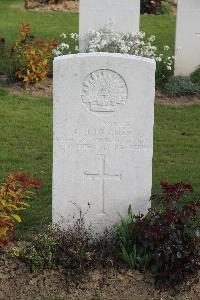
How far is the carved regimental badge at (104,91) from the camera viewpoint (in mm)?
6184

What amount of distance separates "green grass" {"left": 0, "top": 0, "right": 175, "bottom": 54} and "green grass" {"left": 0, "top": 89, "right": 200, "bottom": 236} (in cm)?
443

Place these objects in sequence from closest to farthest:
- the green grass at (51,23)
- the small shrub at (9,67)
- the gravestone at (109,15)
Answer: the small shrub at (9,67) < the gravestone at (109,15) < the green grass at (51,23)

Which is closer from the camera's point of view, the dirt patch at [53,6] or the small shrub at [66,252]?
the small shrub at [66,252]

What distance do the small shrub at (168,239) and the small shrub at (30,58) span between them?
238 inches

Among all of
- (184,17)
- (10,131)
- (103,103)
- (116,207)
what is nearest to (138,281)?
(116,207)

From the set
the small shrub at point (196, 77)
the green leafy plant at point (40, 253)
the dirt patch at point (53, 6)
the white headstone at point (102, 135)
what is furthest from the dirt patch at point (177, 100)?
the dirt patch at point (53, 6)

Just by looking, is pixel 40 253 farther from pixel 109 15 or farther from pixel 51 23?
pixel 51 23

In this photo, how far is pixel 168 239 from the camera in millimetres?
5930

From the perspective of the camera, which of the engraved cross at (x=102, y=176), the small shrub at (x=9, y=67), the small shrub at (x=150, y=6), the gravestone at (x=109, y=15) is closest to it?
the engraved cross at (x=102, y=176)

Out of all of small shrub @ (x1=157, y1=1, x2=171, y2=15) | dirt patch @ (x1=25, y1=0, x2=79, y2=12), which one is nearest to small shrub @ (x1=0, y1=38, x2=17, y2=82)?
dirt patch @ (x1=25, y1=0, x2=79, y2=12)

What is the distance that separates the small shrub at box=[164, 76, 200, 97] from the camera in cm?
1196

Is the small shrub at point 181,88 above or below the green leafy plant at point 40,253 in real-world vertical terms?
above

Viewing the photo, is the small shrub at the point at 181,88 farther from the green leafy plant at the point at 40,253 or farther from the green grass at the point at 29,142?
the green leafy plant at the point at 40,253

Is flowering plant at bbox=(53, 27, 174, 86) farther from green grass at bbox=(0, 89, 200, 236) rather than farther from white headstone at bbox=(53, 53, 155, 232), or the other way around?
white headstone at bbox=(53, 53, 155, 232)
